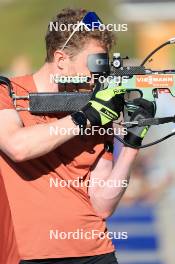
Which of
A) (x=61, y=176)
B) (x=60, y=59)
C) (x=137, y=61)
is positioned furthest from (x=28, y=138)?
(x=137, y=61)

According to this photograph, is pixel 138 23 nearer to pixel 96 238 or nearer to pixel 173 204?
pixel 173 204

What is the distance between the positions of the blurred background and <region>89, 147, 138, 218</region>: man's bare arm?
1.48m

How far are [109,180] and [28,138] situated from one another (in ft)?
1.09

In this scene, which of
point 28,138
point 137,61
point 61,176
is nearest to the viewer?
point 28,138

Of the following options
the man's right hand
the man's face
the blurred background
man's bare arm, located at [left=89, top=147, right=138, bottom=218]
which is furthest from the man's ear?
the blurred background

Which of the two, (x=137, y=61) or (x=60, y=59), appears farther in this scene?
(x=137, y=61)

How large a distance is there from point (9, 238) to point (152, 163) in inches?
72.3

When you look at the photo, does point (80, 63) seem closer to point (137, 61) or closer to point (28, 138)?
point (28, 138)

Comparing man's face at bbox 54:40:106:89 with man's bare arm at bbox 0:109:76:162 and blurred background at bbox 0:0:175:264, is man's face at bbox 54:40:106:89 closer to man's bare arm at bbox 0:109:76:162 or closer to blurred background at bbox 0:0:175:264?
A: man's bare arm at bbox 0:109:76:162

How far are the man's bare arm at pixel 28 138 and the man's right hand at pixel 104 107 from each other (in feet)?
0.21

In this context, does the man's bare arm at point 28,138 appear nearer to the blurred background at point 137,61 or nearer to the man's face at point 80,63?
the man's face at point 80,63

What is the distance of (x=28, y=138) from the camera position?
2008 mm

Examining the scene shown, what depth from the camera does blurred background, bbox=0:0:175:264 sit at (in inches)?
146

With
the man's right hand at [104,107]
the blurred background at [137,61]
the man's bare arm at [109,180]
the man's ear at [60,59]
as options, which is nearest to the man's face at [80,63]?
the man's ear at [60,59]
